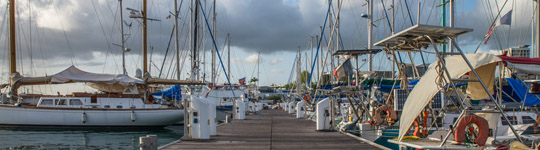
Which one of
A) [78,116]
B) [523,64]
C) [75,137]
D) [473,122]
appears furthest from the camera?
[78,116]

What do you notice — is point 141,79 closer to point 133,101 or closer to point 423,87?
point 133,101

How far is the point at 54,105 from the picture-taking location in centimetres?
2716

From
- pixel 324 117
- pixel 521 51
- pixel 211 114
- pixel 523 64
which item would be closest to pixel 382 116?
pixel 324 117

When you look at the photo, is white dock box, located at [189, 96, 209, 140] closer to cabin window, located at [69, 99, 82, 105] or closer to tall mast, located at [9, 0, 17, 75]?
cabin window, located at [69, 99, 82, 105]

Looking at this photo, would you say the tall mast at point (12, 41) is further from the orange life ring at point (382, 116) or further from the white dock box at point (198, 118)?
the orange life ring at point (382, 116)

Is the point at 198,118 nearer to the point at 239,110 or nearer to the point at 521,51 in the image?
the point at 239,110

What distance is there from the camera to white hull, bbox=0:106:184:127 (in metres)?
26.5

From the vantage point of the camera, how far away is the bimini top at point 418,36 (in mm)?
8836

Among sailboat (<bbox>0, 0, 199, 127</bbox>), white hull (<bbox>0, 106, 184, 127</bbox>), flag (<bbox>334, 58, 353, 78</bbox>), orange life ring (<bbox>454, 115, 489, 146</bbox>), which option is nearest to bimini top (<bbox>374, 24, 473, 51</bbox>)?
orange life ring (<bbox>454, 115, 489, 146</bbox>)

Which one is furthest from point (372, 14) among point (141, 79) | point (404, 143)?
point (404, 143)

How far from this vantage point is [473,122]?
28.4 feet

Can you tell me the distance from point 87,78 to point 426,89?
23.4 m

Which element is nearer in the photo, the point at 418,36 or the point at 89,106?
→ the point at 418,36

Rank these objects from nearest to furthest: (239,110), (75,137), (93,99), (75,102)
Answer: (75,137)
(75,102)
(93,99)
(239,110)
